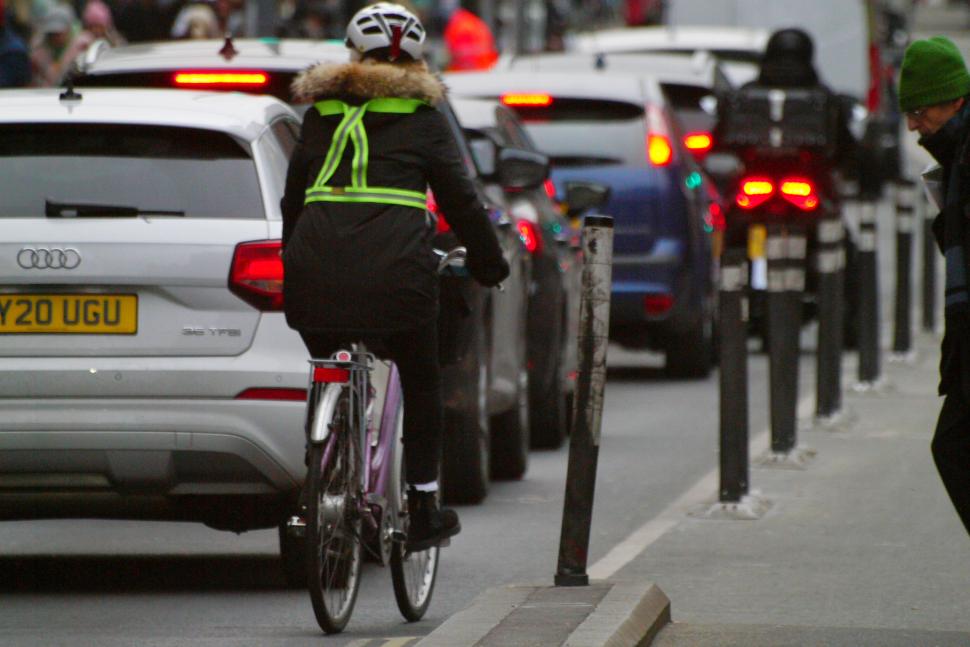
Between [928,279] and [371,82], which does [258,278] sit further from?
[928,279]

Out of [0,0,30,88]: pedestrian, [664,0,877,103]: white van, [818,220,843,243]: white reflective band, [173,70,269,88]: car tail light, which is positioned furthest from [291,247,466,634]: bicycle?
[664,0,877,103]: white van

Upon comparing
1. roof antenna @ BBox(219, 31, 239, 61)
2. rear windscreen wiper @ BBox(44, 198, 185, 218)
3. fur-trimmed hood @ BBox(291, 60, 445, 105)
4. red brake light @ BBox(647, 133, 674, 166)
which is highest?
roof antenna @ BBox(219, 31, 239, 61)

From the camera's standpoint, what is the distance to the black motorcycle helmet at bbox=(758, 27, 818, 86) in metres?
16.6

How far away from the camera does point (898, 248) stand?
56.1 ft

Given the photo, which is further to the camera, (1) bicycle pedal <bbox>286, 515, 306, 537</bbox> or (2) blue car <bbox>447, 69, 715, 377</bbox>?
(2) blue car <bbox>447, 69, 715, 377</bbox>

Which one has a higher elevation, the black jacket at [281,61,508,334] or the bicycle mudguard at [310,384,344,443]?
the black jacket at [281,61,508,334]

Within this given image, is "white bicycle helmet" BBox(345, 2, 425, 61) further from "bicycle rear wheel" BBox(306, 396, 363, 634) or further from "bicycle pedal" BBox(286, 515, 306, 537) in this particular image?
"bicycle pedal" BBox(286, 515, 306, 537)

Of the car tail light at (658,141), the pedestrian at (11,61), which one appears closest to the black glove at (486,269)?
the car tail light at (658,141)

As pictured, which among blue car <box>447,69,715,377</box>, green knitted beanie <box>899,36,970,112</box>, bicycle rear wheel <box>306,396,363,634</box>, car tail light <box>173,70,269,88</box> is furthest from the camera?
blue car <box>447,69,715,377</box>

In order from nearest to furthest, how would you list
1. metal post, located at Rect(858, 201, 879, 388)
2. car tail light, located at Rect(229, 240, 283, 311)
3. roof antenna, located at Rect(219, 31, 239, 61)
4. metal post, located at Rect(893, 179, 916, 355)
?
car tail light, located at Rect(229, 240, 283, 311)
roof antenna, located at Rect(219, 31, 239, 61)
metal post, located at Rect(858, 201, 879, 388)
metal post, located at Rect(893, 179, 916, 355)

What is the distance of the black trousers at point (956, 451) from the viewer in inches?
264

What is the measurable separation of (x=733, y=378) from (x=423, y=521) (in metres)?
2.75

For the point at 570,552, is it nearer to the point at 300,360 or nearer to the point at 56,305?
the point at 300,360

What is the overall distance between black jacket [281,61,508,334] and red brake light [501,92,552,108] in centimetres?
782
